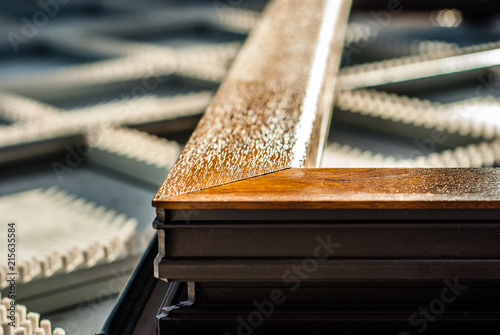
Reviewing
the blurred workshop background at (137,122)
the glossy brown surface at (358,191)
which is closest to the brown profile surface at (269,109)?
the glossy brown surface at (358,191)

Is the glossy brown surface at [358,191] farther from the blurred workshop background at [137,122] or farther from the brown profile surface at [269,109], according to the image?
the blurred workshop background at [137,122]

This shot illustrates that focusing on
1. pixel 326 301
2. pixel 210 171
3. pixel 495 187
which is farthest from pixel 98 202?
pixel 495 187

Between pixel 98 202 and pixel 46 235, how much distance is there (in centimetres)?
27

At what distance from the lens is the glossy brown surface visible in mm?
833

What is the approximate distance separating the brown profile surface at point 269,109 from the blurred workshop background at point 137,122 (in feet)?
1.23

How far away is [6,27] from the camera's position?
17.4ft

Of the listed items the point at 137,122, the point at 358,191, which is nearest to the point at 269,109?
the point at 358,191

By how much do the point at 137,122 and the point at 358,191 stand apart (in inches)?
67.9

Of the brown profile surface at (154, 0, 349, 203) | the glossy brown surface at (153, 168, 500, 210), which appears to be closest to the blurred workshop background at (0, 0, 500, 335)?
the brown profile surface at (154, 0, 349, 203)

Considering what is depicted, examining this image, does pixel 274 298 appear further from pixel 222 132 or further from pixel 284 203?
pixel 222 132

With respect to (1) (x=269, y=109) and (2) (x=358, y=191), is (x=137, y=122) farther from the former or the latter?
(2) (x=358, y=191)

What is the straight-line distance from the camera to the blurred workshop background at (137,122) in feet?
5.11

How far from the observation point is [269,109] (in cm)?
130

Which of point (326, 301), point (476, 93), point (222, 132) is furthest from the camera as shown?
point (476, 93)
